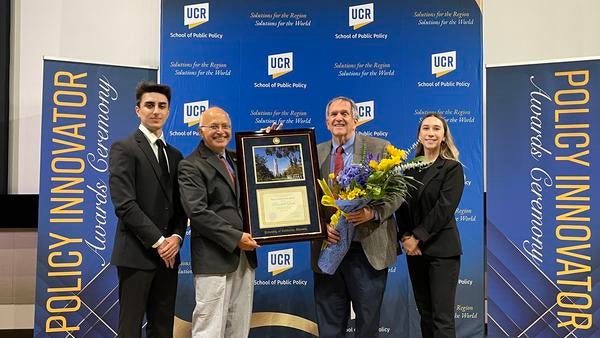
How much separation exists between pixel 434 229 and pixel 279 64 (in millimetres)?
1969

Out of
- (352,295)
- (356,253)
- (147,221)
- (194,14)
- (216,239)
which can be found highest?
(194,14)

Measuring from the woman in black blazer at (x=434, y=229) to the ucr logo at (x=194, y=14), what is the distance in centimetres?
210

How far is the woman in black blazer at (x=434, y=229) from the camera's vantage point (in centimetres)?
337

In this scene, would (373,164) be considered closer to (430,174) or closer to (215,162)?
(430,174)

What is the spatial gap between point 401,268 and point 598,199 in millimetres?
1602

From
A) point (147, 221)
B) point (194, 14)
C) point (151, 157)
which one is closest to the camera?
point (147, 221)

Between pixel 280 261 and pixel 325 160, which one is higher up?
pixel 325 160

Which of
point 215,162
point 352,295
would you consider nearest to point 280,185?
point 215,162

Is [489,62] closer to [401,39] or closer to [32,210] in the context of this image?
[401,39]

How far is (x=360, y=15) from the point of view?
4.59 meters

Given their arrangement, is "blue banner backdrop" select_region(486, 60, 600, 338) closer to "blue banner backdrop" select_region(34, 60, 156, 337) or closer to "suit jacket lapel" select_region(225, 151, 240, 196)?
"suit jacket lapel" select_region(225, 151, 240, 196)

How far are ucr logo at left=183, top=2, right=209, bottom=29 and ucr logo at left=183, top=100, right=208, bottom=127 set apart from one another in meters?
0.63

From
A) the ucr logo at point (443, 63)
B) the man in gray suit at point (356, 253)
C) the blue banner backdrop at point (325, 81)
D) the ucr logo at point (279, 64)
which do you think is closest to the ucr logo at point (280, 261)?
the blue banner backdrop at point (325, 81)

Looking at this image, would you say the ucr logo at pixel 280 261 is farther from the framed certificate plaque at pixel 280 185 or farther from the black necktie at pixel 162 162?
the black necktie at pixel 162 162
